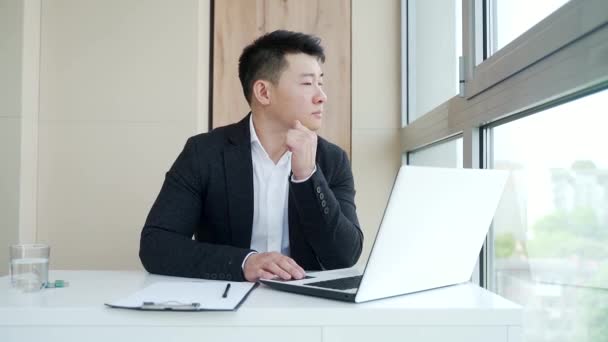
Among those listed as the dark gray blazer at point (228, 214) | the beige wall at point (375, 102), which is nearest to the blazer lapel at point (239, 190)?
the dark gray blazer at point (228, 214)

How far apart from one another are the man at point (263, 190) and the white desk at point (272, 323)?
1.08 feet

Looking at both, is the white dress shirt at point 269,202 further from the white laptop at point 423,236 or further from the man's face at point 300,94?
the white laptop at point 423,236

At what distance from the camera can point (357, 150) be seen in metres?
3.00

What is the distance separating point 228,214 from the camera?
1.79m

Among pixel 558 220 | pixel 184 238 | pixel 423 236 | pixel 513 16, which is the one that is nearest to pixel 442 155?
pixel 513 16

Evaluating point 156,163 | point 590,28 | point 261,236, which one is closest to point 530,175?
point 590,28

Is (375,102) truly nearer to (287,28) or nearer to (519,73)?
(287,28)

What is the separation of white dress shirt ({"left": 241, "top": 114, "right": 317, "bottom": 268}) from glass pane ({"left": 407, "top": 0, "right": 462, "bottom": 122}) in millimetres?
725

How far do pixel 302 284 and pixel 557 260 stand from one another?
0.62 metres

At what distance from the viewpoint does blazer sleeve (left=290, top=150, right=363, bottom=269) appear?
1.51m

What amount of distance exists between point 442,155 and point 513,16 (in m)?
0.85

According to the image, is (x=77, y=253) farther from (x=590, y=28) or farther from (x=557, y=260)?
(x=590, y=28)

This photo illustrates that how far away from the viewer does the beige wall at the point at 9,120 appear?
2.56 metres

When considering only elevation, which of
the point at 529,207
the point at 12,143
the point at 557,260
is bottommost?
the point at 557,260
